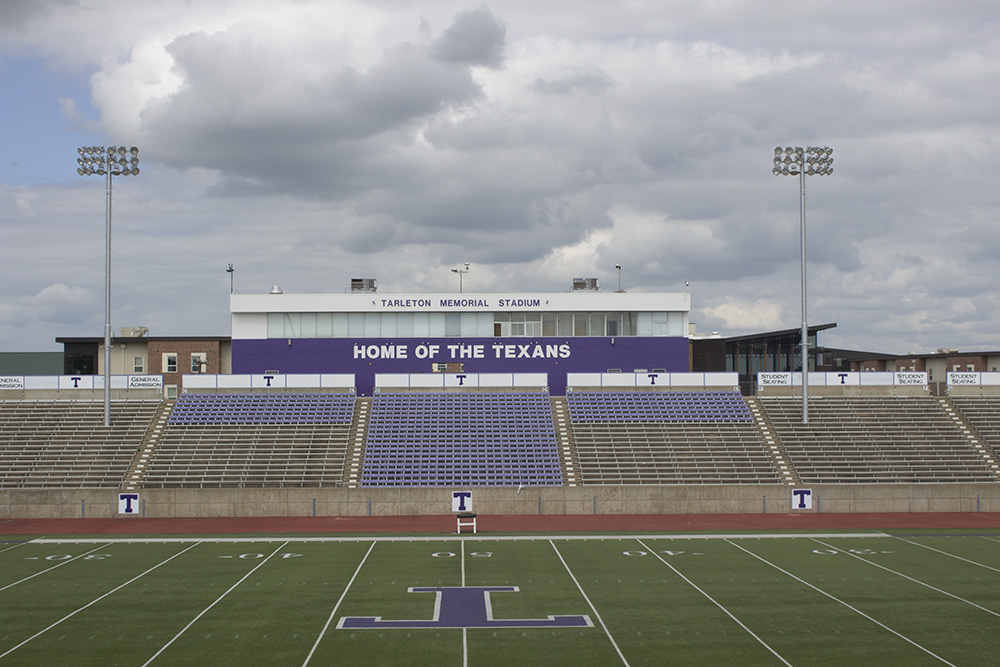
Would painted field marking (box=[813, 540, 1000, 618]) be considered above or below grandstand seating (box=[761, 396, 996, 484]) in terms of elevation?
below

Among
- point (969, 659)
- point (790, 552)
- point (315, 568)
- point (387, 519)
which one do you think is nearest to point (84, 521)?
point (387, 519)

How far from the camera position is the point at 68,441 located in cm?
4209

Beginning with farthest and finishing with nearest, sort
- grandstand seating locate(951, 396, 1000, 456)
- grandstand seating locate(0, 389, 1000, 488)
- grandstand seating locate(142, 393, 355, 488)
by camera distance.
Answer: grandstand seating locate(951, 396, 1000, 456) → grandstand seating locate(0, 389, 1000, 488) → grandstand seating locate(142, 393, 355, 488)

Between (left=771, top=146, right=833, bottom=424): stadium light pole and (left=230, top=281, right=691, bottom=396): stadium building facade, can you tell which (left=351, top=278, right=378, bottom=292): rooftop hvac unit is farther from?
(left=771, top=146, right=833, bottom=424): stadium light pole

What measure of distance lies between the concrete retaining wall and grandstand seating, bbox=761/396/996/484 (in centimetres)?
189

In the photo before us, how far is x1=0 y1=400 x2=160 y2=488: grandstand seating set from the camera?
39.0 m

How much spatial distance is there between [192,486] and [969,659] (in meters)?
32.3

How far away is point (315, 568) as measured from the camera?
84.9 ft

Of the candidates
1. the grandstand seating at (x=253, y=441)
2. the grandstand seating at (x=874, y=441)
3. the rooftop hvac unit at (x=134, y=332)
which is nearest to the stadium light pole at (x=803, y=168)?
the grandstand seating at (x=874, y=441)

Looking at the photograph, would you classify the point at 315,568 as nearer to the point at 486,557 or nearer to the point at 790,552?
the point at 486,557

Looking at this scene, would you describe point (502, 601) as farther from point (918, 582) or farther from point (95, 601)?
point (918, 582)

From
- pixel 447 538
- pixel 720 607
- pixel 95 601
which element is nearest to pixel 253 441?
pixel 447 538

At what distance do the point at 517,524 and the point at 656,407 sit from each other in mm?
15202

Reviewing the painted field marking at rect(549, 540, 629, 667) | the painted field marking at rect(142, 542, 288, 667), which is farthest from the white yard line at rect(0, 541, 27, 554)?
the painted field marking at rect(549, 540, 629, 667)
